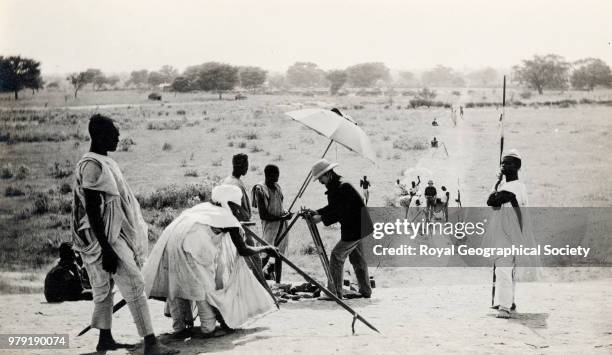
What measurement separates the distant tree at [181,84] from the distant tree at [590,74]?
389 inches

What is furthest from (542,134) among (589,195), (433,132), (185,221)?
(185,221)

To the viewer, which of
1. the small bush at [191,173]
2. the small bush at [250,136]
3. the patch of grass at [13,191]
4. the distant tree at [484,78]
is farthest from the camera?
the distant tree at [484,78]

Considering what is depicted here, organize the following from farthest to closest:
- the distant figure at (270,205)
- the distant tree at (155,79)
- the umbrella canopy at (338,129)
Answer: the distant tree at (155,79) → the distant figure at (270,205) → the umbrella canopy at (338,129)

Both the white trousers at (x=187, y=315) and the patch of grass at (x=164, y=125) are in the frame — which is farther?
the patch of grass at (x=164, y=125)

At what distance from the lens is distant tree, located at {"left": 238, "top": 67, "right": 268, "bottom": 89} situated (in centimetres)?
1634

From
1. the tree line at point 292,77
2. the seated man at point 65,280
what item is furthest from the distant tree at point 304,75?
the seated man at point 65,280

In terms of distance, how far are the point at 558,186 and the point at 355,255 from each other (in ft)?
26.5

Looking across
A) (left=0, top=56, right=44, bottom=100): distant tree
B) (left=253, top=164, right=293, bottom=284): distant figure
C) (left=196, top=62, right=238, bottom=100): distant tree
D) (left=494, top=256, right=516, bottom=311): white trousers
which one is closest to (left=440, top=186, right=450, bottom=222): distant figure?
(left=253, top=164, right=293, bottom=284): distant figure

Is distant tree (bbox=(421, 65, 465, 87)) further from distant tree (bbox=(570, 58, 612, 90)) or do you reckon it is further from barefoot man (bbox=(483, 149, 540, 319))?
barefoot man (bbox=(483, 149, 540, 319))

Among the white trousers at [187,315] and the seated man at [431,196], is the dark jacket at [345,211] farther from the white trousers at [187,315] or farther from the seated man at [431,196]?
the seated man at [431,196]

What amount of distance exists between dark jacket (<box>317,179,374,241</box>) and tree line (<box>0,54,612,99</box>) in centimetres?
660

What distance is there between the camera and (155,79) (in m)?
17.2

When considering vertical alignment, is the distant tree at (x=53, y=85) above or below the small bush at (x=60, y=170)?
above

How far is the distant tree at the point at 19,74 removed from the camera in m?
11.2
